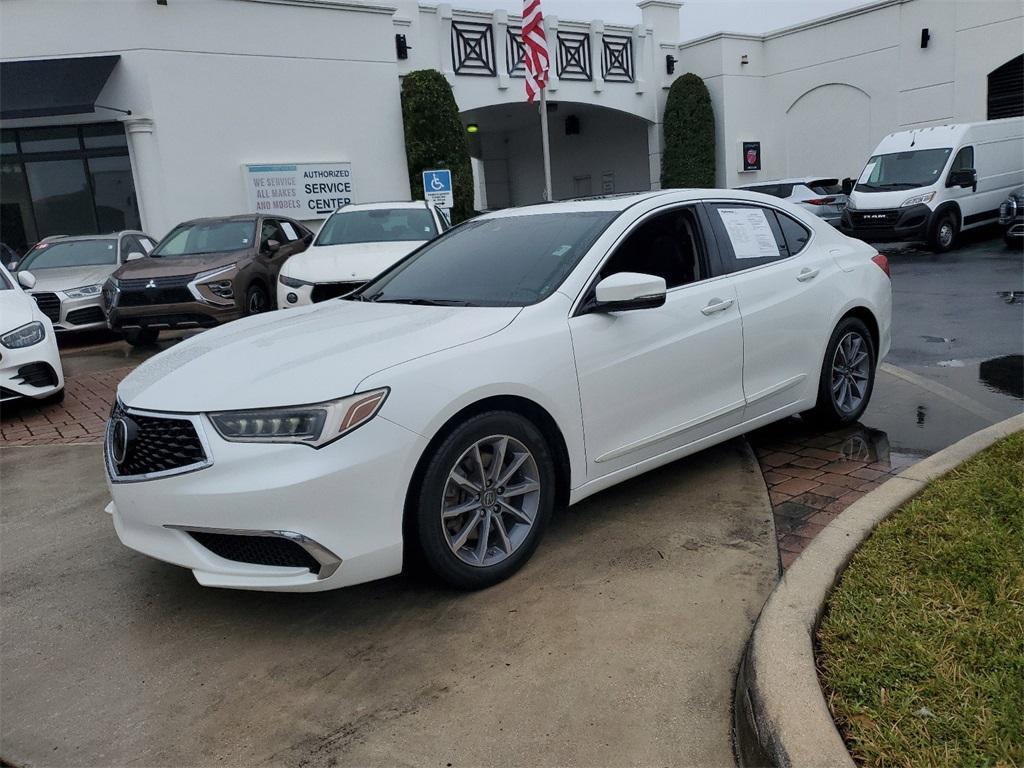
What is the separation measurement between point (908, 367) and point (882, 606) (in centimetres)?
481

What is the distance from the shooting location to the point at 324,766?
258 centimetres

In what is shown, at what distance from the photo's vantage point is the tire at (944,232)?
1589cm

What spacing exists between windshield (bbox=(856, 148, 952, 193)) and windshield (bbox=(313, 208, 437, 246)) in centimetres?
1051

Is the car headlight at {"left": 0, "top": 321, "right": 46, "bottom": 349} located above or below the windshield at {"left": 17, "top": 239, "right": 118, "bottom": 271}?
below

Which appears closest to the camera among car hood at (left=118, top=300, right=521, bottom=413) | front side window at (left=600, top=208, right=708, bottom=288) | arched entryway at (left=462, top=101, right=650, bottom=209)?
car hood at (left=118, top=300, right=521, bottom=413)

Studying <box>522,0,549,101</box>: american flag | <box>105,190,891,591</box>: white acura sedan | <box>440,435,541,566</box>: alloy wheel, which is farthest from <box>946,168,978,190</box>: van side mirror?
<box>440,435,541,566</box>: alloy wheel

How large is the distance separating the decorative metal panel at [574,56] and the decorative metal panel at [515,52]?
3.77 feet

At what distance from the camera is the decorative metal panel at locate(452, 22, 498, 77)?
1980cm

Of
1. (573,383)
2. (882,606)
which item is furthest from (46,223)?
(882,606)

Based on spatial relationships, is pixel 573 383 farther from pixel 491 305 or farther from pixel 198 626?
pixel 198 626

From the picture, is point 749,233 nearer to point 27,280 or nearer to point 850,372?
point 850,372

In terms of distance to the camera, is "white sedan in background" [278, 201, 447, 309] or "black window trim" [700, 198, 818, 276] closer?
"black window trim" [700, 198, 818, 276]

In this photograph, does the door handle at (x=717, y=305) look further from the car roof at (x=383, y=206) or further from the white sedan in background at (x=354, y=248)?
the car roof at (x=383, y=206)

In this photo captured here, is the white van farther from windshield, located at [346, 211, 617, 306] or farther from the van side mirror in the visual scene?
windshield, located at [346, 211, 617, 306]
